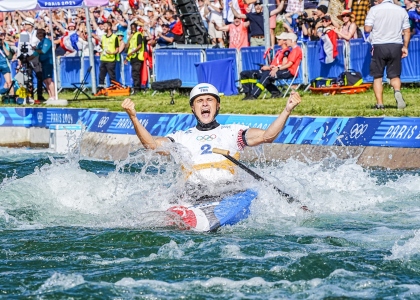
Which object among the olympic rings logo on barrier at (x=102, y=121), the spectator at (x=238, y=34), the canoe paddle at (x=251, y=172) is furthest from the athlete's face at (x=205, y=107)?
the spectator at (x=238, y=34)

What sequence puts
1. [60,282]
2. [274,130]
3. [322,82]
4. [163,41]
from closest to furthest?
[60,282] < [274,130] < [322,82] < [163,41]

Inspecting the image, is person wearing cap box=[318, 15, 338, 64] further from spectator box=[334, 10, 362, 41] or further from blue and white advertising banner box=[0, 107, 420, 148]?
blue and white advertising banner box=[0, 107, 420, 148]

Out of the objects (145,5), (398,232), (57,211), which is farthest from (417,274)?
(145,5)

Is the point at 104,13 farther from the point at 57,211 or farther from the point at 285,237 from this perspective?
the point at 285,237

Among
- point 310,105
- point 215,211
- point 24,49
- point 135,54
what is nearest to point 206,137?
point 215,211

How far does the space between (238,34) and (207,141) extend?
514 inches

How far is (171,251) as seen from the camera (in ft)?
31.3

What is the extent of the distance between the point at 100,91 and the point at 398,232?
18.3m

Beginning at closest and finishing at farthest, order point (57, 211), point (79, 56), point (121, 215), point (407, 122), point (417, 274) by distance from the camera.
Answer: point (417, 274), point (121, 215), point (57, 211), point (407, 122), point (79, 56)

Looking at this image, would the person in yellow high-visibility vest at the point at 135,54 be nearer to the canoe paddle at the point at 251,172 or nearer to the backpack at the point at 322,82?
the backpack at the point at 322,82

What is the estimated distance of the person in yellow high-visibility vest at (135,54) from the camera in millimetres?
26047

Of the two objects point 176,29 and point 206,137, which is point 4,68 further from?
point 206,137

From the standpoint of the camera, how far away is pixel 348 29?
72.2 ft

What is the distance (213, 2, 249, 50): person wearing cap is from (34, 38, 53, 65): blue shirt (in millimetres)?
4974
